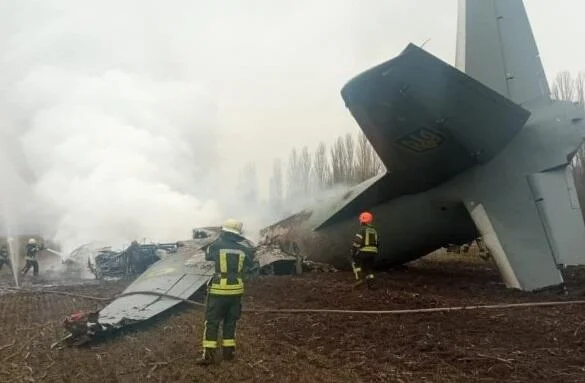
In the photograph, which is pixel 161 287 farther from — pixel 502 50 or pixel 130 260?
pixel 502 50

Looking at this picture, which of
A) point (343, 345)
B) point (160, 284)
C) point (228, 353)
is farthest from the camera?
point (160, 284)

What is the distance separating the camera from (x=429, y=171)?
10.8 meters

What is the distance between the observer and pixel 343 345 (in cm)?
689

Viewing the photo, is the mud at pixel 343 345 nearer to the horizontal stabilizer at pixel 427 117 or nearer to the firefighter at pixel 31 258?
the horizontal stabilizer at pixel 427 117

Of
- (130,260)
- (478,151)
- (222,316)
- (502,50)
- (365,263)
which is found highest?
(502,50)

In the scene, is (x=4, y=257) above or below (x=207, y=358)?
above

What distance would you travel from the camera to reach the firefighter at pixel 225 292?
6.36 m

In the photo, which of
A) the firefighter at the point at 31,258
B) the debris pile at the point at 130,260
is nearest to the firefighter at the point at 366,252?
the debris pile at the point at 130,260

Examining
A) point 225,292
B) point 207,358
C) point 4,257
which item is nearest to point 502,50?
Answer: point 225,292

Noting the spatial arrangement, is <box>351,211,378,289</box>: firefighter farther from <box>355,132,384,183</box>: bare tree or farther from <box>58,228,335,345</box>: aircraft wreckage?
<box>355,132,384,183</box>: bare tree

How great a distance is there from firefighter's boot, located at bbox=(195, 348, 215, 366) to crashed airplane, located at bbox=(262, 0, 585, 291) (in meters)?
4.82

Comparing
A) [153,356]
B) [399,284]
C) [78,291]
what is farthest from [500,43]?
[78,291]

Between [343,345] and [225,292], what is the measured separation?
1661 mm

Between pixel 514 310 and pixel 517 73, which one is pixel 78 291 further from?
pixel 517 73
